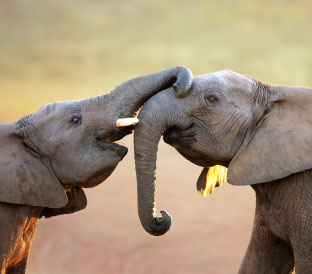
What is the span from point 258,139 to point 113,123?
139 centimetres

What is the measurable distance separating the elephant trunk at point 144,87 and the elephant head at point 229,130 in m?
0.11

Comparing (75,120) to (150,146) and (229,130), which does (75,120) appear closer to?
(150,146)

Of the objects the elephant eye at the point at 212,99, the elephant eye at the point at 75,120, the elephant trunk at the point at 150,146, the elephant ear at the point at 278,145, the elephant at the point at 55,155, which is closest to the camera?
the elephant ear at the point at 278,145

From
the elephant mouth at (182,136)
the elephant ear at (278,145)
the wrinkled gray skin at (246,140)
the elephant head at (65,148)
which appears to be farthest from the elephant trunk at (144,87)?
the elephant ear at (278,145)

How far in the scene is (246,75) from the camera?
5949 millimetres

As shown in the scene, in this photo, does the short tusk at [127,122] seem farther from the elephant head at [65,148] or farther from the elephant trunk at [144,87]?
the elephant trunk at [144,87]

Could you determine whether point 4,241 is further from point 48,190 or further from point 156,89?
point 156,89

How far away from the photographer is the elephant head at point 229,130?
18.0ft

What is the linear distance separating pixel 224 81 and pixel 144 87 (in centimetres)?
74

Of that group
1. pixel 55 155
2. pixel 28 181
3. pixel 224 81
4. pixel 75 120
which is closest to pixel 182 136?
pixel 224 81

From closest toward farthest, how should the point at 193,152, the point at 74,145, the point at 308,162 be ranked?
the point at 308,162
the point at 193,152
the point at 74,145

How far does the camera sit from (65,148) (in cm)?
612

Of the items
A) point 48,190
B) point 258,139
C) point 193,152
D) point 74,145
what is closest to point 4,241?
point 48,190

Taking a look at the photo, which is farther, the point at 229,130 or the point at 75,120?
the point at 75,120
